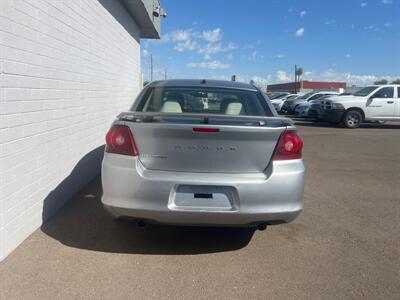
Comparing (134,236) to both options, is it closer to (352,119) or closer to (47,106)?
(47,106)

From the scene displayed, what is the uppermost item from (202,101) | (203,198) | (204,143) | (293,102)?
(293,102)

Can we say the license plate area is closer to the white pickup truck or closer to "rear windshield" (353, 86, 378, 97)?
the white pickup truck

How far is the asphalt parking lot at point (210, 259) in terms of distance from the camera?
3248 mm

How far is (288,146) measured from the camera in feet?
12.0

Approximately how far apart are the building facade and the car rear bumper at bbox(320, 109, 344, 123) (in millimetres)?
12848

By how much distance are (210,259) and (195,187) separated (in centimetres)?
77

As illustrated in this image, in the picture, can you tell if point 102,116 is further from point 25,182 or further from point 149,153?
point 149,153

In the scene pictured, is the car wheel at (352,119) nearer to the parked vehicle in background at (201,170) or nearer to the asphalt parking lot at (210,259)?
the asphalt parking lot at (210,259)

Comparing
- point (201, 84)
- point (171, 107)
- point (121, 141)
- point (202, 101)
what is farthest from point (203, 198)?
point (201, 84)

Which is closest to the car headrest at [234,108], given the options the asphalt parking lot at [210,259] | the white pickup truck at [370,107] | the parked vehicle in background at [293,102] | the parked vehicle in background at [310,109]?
the asphalt parking lot at [210,259]

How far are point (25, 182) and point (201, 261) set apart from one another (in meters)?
1.89

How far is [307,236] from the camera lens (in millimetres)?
4496

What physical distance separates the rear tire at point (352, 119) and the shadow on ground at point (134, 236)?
14849mm

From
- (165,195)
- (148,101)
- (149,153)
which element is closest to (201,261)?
(165,195)
